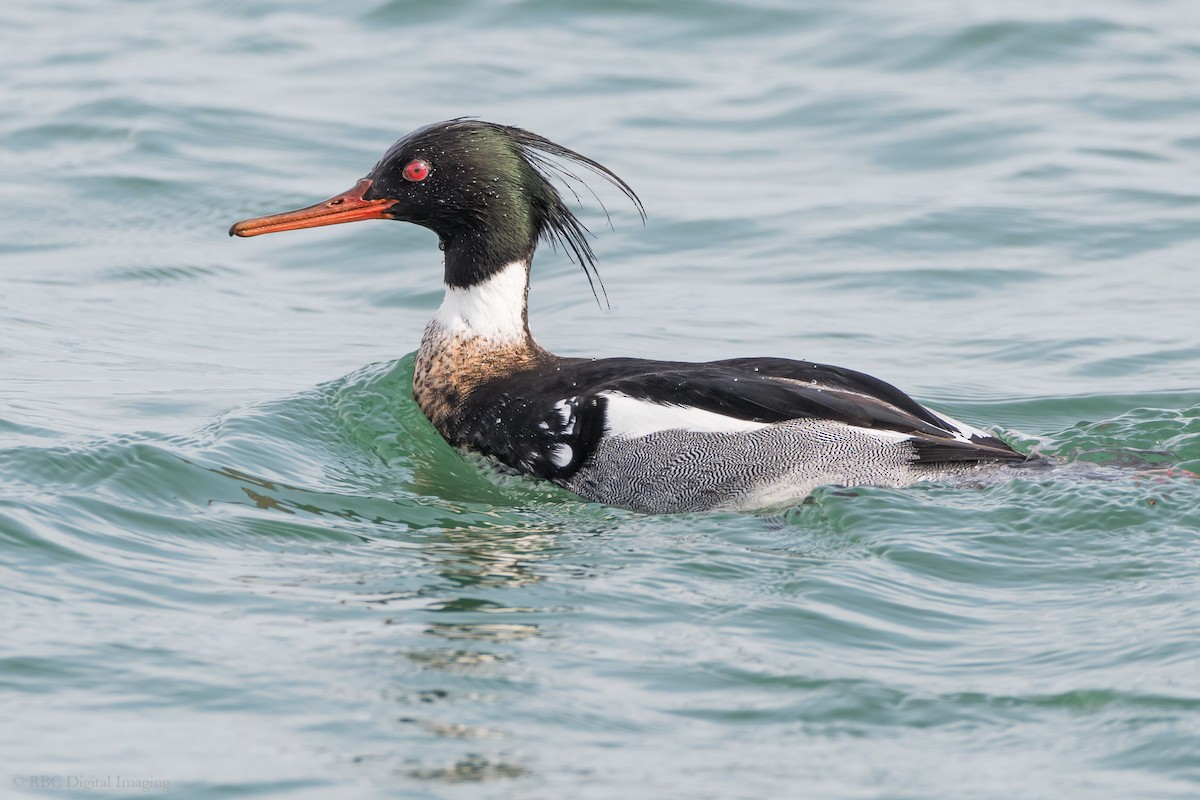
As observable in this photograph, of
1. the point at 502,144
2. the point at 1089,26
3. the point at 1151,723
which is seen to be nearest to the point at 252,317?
the point at 502,144

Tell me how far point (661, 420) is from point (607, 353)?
2.87 m

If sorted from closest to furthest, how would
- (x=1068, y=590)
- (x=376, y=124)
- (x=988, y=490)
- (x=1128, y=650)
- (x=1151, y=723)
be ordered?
1. (x=1151, y=723)
2. (x=1128, y=650)
3. (x=1068, y=590)
4. (x=988, y=490)
5. (x=376, y=124)

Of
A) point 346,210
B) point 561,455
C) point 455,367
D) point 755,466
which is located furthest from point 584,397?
point 346,210

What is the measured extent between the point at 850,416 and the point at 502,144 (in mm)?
2213

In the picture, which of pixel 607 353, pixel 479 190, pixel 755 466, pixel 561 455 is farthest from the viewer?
pixel 607 353

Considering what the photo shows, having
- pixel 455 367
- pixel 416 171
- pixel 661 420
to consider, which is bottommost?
pixel 661 420

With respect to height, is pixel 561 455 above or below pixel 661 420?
below

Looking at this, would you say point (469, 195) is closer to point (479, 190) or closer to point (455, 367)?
point (479, 190)

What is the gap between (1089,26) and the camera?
1582cm

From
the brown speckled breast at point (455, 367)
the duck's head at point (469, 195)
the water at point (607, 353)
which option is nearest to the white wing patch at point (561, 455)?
the water at point (607, 353)

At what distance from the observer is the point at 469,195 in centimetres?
796

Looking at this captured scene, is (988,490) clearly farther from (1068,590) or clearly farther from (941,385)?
(941,385)

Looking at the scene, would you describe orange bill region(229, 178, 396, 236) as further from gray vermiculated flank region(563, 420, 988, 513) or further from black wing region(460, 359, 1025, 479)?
gray vermiculated flank region(563, 420, 988, 513)

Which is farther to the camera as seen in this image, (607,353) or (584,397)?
(607,353)
